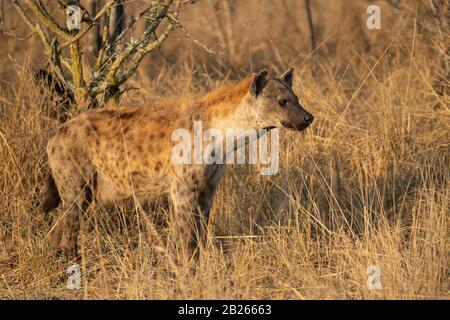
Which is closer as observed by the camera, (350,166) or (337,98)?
(350,166)

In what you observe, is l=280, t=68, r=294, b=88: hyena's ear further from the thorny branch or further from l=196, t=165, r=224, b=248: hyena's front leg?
the thorny branch

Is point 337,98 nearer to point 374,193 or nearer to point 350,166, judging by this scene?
point 350,166

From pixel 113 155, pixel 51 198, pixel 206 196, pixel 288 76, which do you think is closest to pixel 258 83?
pixel 288 76

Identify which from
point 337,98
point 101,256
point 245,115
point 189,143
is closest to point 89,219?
point 101,256

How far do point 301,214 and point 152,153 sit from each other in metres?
1.23

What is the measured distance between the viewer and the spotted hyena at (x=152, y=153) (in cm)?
536

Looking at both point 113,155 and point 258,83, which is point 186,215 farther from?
point 258,83

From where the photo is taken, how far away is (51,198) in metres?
5.71

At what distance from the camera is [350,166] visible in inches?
275

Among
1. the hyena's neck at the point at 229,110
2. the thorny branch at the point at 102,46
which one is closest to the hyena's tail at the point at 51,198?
the thorny branch at the point at 102,46

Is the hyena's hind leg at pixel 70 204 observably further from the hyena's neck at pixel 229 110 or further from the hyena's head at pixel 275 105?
the hyena's head at pixel 275 105
